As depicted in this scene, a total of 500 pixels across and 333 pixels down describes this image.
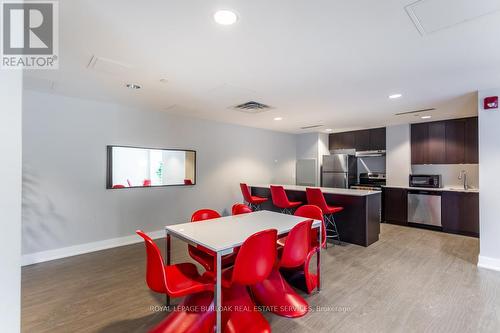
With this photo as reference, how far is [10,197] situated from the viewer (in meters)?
1.00

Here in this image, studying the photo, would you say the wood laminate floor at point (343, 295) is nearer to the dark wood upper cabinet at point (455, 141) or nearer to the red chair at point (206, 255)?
the red chair at point (206, 255)

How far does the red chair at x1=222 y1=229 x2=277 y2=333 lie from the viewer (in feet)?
5.68

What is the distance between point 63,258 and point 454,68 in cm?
547

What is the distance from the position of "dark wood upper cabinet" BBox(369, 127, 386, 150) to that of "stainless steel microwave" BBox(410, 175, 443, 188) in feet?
3.40

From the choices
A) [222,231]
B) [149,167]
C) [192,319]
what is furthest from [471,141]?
[149,167]

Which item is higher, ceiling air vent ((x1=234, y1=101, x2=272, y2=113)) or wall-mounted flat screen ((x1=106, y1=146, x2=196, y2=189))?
ceiling air vent ((x1=234, y1=101, x2=272, y2=113))

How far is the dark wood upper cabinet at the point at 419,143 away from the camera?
5.40m

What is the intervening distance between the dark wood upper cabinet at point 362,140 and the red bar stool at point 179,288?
5749 mm

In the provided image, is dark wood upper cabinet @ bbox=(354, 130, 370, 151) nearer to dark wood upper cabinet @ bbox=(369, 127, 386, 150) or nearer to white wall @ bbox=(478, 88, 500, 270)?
dark wood upper cabinet @ bbox=(369, 127, 386, 150)

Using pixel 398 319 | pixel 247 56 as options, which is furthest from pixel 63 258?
pixel 398 319

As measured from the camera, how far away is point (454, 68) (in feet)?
8.15

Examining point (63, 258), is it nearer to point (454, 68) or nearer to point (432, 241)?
point (454, 68)

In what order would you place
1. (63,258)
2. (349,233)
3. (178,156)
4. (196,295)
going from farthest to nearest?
1. (178,156)
2. (349,233)
3. (63,258)
4. (196,295)

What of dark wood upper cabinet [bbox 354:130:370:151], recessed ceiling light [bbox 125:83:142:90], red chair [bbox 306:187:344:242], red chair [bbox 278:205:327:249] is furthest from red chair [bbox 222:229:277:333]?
dark wood upper cabinet [bbox 354:130:370:151]
